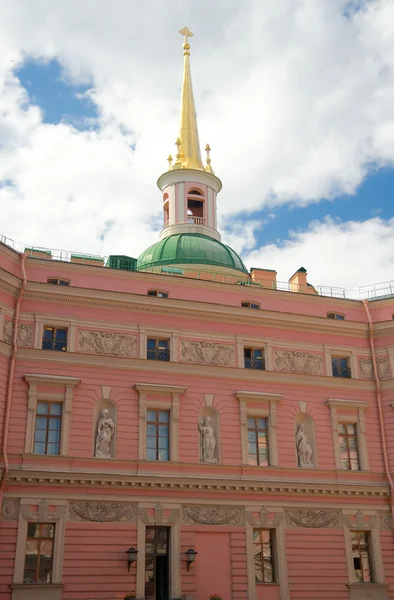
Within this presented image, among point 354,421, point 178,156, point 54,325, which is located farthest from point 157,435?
point 178,156

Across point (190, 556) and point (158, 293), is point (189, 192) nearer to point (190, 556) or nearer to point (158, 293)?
point (158, 293)

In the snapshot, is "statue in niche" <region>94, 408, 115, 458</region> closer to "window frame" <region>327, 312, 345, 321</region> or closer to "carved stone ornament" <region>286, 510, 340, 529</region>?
"carved stone ornament" <region>286, 510, 340, 529</region>

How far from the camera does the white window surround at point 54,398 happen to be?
1025 inches

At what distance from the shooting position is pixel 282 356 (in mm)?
30688

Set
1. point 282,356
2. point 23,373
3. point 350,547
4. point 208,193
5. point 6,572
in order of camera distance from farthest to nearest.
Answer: point 208,193, point 282,356, point 350,547, point 23,373, point 6,572

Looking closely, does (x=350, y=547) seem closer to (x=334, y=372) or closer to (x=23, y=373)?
(x=334, y=372)

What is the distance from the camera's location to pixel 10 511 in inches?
973

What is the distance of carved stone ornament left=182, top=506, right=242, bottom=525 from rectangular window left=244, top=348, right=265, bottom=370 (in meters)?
5.88

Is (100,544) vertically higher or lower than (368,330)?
lower

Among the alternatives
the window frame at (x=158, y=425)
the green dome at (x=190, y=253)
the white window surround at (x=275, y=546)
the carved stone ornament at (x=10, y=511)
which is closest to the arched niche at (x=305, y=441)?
the white window surround at (x=275, y=546)

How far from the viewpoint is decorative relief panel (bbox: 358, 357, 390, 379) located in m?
31.6

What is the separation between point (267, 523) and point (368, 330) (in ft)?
32.2

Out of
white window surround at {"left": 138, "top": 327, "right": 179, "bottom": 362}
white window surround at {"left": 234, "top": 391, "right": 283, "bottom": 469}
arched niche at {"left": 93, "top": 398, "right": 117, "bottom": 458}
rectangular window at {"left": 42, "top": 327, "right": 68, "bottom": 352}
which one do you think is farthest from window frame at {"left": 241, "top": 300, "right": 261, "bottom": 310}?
rectangular window at {"left": 42, "top": 327, "right": 68, "bottom": 352}

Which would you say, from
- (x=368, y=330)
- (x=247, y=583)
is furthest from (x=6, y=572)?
(x=368, y=330)
